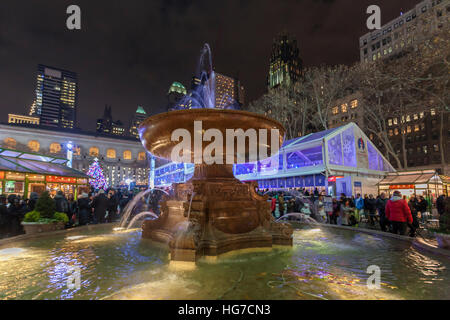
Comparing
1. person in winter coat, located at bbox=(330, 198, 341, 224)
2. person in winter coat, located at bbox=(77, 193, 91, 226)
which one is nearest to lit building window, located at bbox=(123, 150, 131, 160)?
person in winter coat, located at bbox=(77, 193, 91, 226)

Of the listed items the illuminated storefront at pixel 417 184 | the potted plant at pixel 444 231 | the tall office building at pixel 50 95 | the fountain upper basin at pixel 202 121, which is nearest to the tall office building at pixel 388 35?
the illuminated storefront at pixel 417 184

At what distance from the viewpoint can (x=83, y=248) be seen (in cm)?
472

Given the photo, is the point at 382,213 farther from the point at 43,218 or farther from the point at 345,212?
the point at 43,218

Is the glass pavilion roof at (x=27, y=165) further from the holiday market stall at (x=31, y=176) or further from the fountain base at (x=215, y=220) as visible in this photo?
the fountain base at (x=215, y=220)

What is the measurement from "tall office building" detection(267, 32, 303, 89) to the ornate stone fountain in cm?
10880

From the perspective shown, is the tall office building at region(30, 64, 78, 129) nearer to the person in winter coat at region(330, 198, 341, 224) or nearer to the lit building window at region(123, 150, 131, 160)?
the lit building window at region(123, 150, 131, 160)

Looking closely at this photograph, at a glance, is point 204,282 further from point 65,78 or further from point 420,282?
point 65,78

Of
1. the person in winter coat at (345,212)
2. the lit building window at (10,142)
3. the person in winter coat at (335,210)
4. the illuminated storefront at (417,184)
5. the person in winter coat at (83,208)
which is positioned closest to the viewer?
the person in winter coat at (83,208)

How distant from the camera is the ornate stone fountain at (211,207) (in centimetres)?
404

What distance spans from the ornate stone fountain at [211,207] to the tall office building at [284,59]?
109m

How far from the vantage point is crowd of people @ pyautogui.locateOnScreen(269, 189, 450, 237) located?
6.12 m
